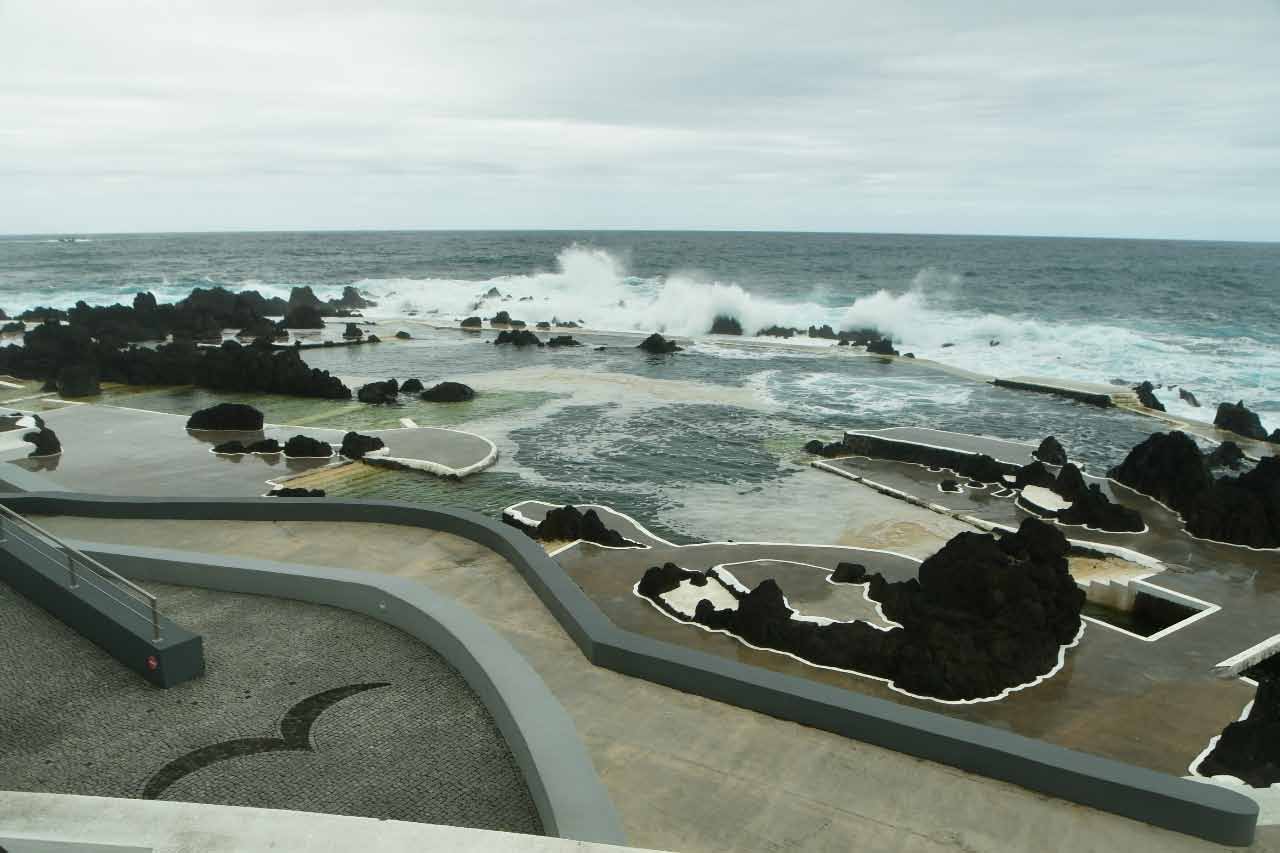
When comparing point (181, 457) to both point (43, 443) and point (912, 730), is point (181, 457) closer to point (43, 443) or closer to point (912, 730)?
point (43, 443)

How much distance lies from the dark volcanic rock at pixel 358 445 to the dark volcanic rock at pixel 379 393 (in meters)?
8.30

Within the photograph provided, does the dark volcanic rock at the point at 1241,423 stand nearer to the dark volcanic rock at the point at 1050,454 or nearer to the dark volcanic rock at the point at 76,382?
the dark volcanic rock at the point at 1050,454

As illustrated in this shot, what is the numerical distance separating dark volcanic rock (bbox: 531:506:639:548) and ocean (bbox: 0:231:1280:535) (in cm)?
267

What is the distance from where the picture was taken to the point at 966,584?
14.0 metres

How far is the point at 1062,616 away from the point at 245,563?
38.1 feet

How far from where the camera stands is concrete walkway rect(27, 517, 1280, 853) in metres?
5.93

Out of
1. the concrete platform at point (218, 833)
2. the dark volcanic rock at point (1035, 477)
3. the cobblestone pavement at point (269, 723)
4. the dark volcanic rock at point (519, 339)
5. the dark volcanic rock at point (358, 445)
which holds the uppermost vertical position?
the concrete platform at point (218, 833)

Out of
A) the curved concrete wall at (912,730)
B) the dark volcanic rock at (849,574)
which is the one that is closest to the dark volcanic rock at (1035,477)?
the dark volcanic rock at (849,574)

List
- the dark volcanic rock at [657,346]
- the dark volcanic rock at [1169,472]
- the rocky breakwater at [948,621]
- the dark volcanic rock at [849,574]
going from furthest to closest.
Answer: the dark volcanic rock at [657,346], the dark volcanic rock at [1169,472], the dark volcanic rock at [849,574], the rocky breakwater at [948,621]

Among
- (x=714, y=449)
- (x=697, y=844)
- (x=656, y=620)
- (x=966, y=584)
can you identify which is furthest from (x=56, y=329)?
(x=697, y=844)

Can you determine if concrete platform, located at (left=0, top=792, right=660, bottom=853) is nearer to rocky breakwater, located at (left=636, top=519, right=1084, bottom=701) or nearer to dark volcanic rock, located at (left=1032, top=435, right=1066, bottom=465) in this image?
rocky breakwater, located at (left=636, top=519, right=1084, bottom=701)

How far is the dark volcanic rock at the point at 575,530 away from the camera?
59.2 ft

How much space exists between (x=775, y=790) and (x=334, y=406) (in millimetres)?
30850

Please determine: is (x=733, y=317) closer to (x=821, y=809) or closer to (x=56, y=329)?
(x=56, y=329)
